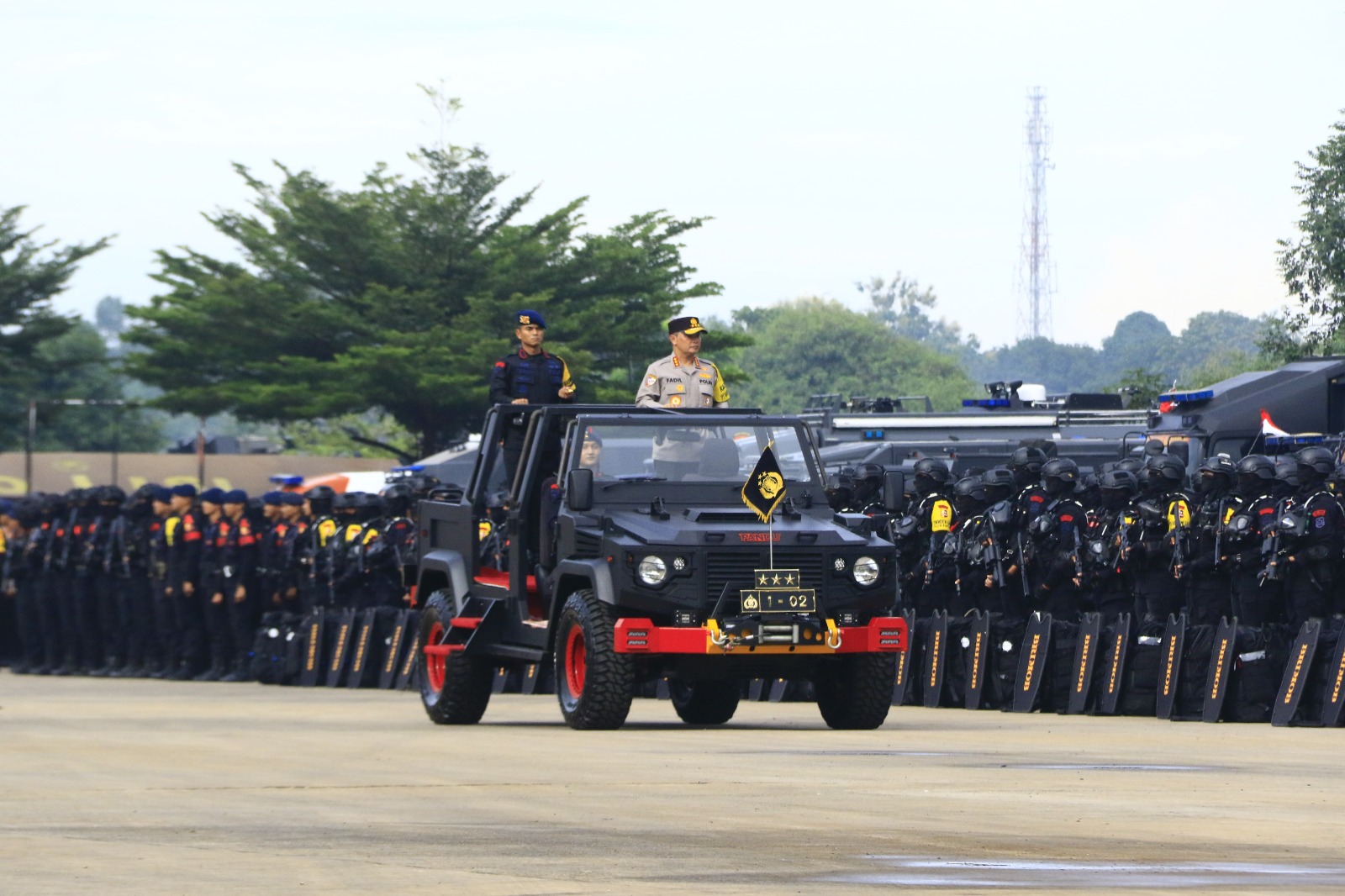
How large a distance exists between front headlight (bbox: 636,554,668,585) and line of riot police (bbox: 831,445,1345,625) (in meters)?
1.60

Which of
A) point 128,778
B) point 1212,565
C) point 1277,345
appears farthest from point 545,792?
point 1277,345

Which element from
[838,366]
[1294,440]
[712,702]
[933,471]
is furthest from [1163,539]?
[838,366]

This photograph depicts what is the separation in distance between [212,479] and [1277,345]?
19292 millimetres

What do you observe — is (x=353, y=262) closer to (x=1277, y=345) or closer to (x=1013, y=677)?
(x=1277, y=345)

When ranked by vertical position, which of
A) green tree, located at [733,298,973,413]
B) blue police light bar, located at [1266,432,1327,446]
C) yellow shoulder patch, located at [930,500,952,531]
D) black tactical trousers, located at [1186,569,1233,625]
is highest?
green tree, located at [733,298,973,413]

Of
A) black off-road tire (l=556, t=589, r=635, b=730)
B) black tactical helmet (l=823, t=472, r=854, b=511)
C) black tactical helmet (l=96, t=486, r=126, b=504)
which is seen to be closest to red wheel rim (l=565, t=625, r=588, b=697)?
black off-road tire (l=556, t=589, r=635, b=730)

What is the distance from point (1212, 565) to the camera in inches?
658

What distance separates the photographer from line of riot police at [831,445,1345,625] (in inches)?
633

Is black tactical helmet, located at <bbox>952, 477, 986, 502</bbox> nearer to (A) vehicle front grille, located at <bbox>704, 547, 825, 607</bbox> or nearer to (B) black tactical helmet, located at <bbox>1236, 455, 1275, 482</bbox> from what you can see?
(B) black tactical helmet, located at <bbox>1236, 455, 1275, 482</bbox>

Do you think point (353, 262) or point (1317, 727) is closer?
point (1317, 727)

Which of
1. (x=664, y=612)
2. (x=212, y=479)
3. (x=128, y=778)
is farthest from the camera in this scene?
(x=212, y=479)

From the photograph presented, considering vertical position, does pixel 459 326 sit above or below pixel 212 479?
above

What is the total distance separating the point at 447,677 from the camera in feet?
53.0

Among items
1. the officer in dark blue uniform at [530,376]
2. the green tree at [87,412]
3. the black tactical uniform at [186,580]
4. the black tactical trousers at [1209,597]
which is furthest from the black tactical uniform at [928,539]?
the green tree at [87,412]
